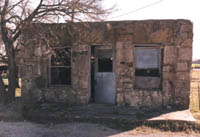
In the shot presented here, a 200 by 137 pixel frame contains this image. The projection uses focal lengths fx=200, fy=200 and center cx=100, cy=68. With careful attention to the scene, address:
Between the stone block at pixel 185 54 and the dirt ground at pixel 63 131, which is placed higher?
the stone block at pixel 185 54

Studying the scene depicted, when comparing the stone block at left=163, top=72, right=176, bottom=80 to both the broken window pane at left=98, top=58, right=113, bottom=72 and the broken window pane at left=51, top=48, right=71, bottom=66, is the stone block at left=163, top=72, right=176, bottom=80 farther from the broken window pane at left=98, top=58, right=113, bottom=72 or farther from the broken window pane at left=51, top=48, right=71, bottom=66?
the broken window pane at left=51, top=48, right=71, bottom=66

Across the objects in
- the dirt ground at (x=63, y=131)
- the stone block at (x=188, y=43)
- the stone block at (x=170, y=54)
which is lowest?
the dirt ground at (x=63, y=131)

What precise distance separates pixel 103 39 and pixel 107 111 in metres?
2.60

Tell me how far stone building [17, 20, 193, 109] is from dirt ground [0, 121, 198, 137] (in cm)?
194

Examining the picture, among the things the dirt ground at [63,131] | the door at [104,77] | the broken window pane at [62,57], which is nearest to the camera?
the dirt ground at [63,131]

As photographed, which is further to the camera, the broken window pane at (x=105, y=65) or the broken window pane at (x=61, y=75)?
the broken window pane at (x=61, y=75)

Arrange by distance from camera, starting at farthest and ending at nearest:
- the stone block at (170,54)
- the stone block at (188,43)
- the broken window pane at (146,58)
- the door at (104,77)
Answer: the door at (104,77) → the broken window pane at (146,58) → the stone block at (170,54) → the stone block at (188,43)

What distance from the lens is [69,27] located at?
759cm

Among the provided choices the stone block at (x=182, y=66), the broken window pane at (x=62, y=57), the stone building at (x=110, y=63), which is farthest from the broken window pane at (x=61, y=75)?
the stone block at (x=182, y=66)

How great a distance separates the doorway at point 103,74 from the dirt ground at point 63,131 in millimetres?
2017

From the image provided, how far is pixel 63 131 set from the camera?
5336 mm

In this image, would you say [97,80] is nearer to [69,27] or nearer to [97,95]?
[97,95]

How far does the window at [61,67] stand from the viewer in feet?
25.9

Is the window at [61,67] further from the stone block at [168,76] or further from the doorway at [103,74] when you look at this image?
the stone block at [168,76]
